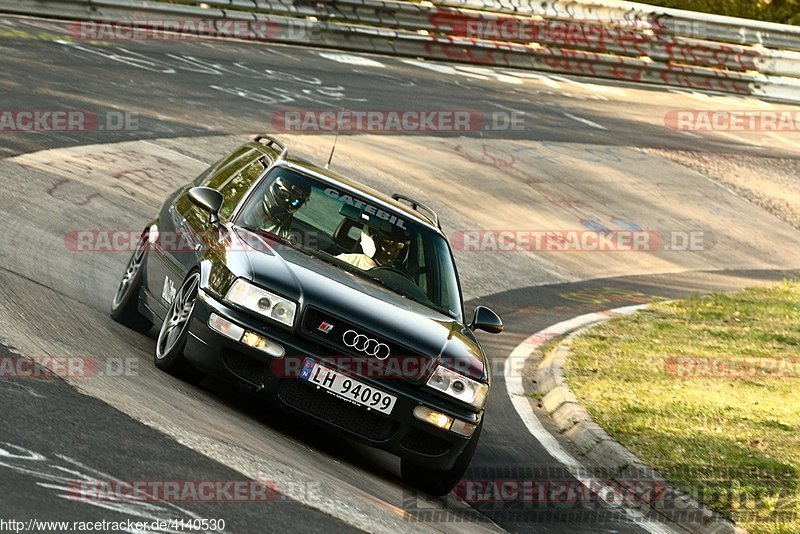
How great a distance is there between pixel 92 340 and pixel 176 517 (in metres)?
3.07

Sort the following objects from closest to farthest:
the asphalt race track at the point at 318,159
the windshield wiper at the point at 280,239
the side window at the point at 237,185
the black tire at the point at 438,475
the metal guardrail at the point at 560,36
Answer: the asphalt race track at the point at 318,159 → the black tire at the point at 438,475 → the windshield wiper at the point at 280,239 → the side window at the point at 237,185 → the metal guardrail at the point at 560,36

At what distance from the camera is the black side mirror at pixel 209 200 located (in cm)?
870

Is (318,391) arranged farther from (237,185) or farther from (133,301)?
(133,301)

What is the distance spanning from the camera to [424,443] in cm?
770

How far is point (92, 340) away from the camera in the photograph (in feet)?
28.0

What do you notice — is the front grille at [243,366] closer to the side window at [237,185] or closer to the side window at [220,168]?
the side window at [237,185]

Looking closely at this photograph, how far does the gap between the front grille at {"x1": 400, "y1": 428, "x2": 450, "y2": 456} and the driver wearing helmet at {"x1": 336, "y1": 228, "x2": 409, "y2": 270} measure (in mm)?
1413

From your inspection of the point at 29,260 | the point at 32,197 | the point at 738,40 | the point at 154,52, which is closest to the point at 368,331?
the point at 29,260

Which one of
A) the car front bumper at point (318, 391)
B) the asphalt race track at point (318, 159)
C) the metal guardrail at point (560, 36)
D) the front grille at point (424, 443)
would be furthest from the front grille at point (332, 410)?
the metal guardrail at point (560, 36)

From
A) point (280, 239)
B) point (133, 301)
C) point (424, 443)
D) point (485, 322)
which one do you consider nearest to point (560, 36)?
point (133, 301)

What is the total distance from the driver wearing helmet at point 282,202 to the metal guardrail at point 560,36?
1570 centimetres

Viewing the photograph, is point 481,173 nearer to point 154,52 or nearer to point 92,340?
point 154,52

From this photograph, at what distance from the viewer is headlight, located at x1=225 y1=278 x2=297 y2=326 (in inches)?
299

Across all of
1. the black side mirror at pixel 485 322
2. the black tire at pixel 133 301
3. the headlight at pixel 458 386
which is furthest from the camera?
the black tire at pixel 133 301
